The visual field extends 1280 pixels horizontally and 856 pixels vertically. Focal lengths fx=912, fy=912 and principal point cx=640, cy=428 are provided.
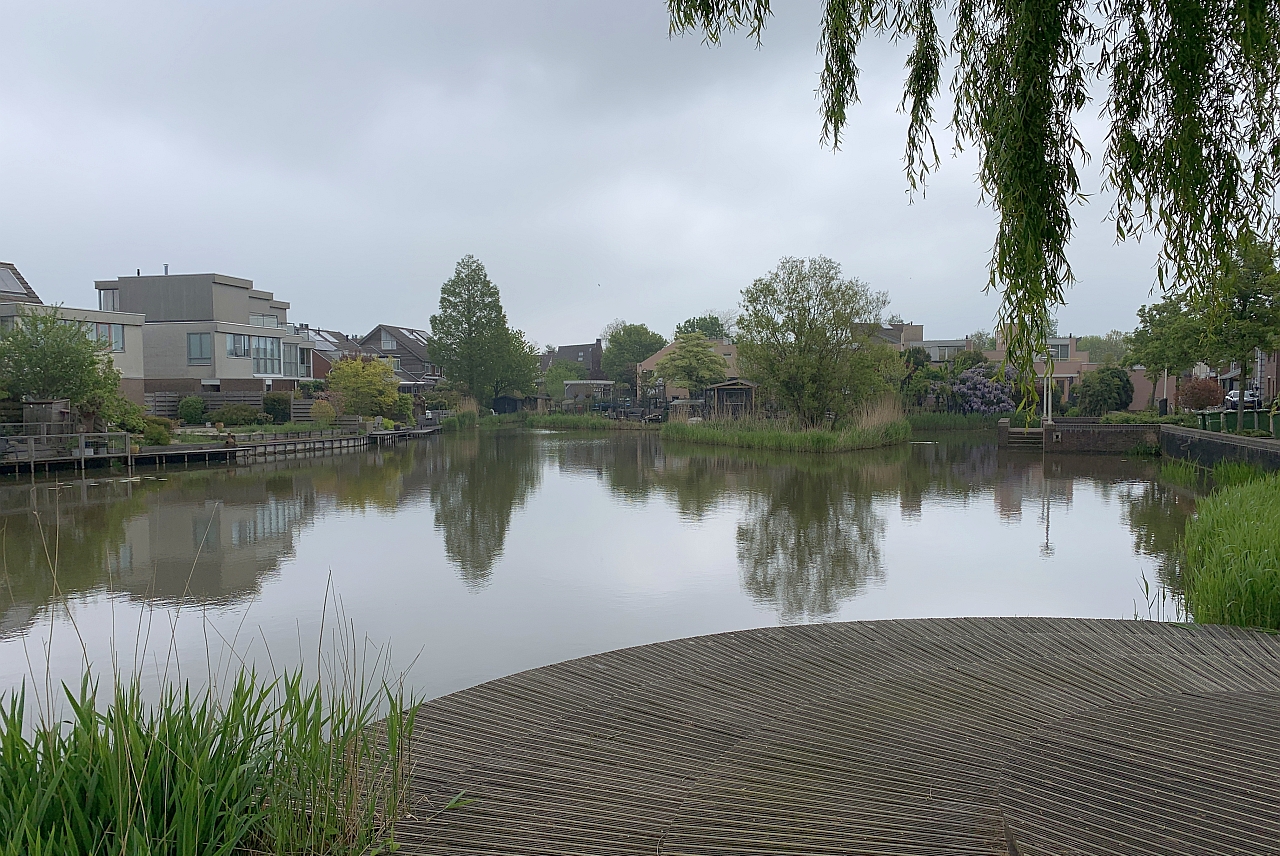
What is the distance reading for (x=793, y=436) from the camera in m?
27.4

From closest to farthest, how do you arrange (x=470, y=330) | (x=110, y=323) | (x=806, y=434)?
(x=806, y=434)
(x=110, y=323)
(x=470, y=330)

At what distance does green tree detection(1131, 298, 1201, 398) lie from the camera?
869 inches

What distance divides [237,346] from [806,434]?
992 inches

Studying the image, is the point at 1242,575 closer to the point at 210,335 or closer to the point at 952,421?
the point at 952,421

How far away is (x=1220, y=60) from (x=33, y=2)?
38.7 ft

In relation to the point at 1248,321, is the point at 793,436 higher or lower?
lower

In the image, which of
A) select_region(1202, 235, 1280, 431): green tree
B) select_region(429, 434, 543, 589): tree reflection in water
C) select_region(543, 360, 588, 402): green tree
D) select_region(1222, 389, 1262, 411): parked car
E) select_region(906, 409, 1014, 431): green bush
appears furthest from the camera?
select_region(543, 360, 588, 402): green tree

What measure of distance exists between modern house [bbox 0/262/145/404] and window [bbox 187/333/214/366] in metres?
4.49

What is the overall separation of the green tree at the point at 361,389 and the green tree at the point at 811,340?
50.0ft

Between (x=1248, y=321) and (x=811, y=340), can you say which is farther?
(x=811, y=340)

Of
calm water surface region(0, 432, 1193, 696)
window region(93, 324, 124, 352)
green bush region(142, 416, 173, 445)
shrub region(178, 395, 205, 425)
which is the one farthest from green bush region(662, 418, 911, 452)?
window region(93, 324, 124, 352)

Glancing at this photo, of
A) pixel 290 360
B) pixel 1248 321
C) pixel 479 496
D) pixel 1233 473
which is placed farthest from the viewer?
pixel 290 360

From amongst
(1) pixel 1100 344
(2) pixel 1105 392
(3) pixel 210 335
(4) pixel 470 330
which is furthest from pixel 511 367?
(1) pixel 1100 344

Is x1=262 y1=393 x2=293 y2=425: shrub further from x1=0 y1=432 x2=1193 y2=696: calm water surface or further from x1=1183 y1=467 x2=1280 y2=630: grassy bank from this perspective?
x1=1183 y1=467 x2=1280 y2=630: grassy bank
